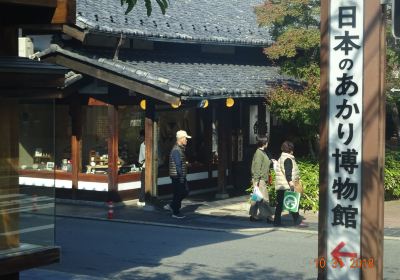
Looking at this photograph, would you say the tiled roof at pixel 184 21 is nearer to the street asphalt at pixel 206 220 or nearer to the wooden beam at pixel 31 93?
the street asphalt at pixel 206 220

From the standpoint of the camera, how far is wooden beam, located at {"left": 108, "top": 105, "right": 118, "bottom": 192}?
17839 mm

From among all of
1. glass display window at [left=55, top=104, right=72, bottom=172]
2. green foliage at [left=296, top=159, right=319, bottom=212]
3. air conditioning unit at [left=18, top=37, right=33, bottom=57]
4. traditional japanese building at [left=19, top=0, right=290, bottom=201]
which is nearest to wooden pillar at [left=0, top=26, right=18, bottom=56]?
traditional japanese building at [left=19, top=0, right=290, bottom=201]

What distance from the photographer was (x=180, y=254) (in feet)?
39.5

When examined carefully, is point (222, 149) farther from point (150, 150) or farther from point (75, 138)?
point (75, 138)

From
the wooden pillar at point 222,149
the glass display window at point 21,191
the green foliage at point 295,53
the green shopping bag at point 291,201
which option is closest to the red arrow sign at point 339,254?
the glass display window at point 21,191

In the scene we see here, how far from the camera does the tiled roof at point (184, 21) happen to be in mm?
17453

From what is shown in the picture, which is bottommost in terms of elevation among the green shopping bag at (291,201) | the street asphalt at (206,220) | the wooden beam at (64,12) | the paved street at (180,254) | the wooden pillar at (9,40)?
the paved street at (180,254)

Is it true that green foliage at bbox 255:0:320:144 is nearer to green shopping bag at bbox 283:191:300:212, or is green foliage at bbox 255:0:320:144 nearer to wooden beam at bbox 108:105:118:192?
green shopping bag at bbox 283:191:300:212

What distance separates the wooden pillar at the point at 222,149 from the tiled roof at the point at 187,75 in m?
0.93

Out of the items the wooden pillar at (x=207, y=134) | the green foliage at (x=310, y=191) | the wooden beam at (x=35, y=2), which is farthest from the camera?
the wooden pillar at (x=207, y=134)

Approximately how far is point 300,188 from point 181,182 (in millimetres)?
2607

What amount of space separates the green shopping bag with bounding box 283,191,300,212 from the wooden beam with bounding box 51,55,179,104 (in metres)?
3.39

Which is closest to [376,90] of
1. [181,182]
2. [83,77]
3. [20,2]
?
[20,2]

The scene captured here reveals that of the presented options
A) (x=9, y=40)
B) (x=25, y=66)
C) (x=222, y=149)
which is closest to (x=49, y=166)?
(x=25, y=66)
